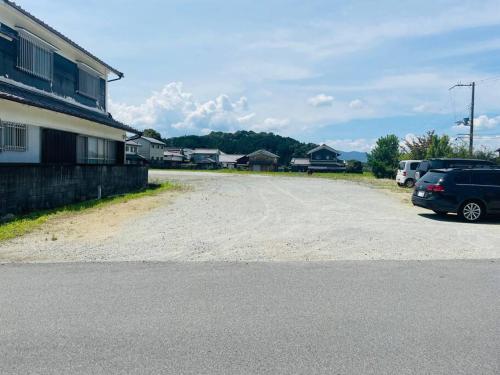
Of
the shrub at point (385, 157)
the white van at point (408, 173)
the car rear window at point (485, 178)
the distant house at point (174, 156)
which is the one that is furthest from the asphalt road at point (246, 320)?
the distant house at point (174, 156)

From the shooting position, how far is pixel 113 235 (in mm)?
8609

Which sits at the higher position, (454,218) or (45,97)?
(45,97)

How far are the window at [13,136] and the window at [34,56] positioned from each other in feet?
8.16

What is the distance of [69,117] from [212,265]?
37.6ft

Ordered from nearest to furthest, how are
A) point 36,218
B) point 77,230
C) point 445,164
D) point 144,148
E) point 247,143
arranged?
point 77,230 → point 36,218 → point 445,164 → point 144,148 → point 247,143

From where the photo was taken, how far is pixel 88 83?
1977cm

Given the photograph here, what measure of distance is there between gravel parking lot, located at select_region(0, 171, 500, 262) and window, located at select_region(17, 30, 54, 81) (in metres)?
6.49

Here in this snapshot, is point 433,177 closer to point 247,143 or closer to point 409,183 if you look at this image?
point 409,183

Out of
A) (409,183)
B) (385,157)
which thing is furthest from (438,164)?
(385,157)

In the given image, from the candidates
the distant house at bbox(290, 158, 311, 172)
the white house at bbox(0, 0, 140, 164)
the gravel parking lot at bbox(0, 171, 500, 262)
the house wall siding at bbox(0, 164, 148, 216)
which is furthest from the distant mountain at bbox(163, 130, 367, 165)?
the gravel parking lot at bbox(0, 171, 500, 262)

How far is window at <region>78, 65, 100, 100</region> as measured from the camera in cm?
1892

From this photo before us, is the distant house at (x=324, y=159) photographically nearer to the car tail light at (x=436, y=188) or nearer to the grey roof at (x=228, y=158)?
the grey roof at (x=228, y=158)

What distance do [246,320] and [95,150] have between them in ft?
54.4

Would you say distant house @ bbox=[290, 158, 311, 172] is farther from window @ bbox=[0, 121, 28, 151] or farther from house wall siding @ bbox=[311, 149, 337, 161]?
window @ bbox=[0, 121, 28, 151]
